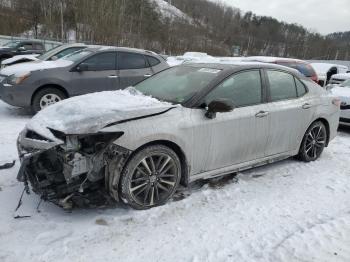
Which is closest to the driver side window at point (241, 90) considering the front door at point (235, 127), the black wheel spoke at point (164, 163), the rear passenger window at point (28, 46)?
the front door at point (235, 127)

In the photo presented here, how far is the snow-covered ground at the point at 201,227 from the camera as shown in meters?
3.15

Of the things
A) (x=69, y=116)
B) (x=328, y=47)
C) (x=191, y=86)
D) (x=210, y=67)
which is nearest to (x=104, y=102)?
(x=69, y=116)

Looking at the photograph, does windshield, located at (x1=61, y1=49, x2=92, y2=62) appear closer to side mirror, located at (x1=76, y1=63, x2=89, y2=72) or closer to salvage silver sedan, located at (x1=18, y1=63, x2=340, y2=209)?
side mirror, located at (x1=76, y1=63, x2=89, y2=72)

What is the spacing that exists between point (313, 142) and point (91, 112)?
3.74 metres

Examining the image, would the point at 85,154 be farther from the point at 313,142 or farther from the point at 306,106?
the point at 313,142

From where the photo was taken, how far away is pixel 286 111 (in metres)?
5.04

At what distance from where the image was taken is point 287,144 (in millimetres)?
5227

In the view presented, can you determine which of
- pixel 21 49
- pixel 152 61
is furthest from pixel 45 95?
pixel 21 49

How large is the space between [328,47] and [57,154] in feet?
321

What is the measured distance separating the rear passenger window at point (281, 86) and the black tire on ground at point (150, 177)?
6.27 ft

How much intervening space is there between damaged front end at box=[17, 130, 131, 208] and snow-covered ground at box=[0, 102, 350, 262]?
30 centimetres

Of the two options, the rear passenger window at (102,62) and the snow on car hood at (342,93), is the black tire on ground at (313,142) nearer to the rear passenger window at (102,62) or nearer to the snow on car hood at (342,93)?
the snow on car hood at (342,93)

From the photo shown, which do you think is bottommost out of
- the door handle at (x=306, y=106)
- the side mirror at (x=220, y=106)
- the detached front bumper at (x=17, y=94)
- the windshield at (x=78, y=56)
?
the detached front bumper at (x=17, y=94)

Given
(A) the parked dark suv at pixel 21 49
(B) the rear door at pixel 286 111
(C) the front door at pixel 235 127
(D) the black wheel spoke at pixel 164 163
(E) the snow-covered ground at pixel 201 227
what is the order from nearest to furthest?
1. (E) the snow-covered ground at pixel 201 227
2. (D) the black wheel spoke at pixel 164 163
3. (C) the front door at pixel 235 127
4. (B) the rear door at pixel 286 111
5. (A) the parked dark suv at pixel 21 49
